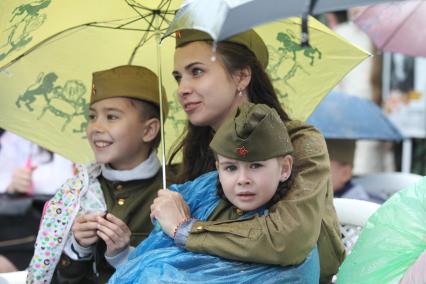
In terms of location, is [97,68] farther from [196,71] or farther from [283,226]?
[283,226]

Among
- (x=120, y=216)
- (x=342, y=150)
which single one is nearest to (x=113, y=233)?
(x=120, y=216)

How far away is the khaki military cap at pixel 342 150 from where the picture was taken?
18.6ft

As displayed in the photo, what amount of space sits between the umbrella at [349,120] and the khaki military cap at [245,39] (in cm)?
232

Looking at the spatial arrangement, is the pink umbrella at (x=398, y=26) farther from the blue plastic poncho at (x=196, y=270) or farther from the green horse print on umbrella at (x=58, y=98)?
the blue plastic poncho at (x=196, y=270)

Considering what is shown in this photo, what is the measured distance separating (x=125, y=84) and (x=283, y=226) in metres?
1.16

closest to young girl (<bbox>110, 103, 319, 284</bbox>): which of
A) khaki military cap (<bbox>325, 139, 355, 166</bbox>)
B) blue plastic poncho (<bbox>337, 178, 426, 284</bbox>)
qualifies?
blue plastic poncho (<bbox>337, 178, 426, 284</bbox>)

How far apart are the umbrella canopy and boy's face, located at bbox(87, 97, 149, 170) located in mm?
1134

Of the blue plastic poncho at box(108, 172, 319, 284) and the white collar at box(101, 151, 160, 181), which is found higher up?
the white collar at box(101, 151, 160, 181)

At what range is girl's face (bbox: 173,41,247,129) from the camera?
3186 millimetres

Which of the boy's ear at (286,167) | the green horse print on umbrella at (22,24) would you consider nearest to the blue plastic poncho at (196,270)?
the boy's ear at (286,167)

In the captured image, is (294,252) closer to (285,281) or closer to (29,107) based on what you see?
(285,281)

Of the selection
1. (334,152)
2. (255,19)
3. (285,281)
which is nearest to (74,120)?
(285,281)

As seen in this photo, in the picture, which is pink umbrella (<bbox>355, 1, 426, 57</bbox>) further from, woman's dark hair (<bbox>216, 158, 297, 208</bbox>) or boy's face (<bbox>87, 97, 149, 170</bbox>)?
woman's dark hair (<bbox>216, 158, 297, 208</bbox>)

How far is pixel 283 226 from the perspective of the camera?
104 inches
